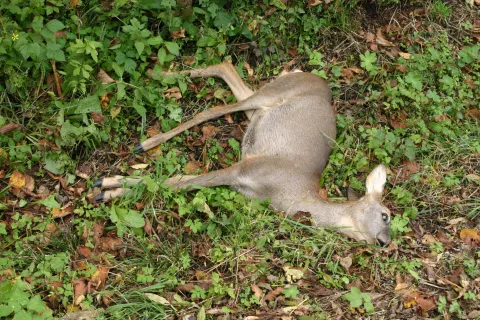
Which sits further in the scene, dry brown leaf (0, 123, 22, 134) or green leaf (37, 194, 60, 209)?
dry brown leaf (0, 123, 22, 134)

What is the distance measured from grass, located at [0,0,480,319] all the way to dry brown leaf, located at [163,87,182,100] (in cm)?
1

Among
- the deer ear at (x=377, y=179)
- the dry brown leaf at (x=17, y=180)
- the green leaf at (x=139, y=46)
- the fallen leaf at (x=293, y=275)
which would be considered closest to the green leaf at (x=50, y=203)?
the dry brown leaf at (x=17, y=180)

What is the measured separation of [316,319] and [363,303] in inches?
18.2

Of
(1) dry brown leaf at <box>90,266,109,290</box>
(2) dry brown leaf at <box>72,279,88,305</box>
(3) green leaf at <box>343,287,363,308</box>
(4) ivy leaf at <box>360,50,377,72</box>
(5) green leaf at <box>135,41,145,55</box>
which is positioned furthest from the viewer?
(4) ivy leaf at <box>360,50,377,72</box>

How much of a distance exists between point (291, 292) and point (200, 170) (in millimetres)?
1550

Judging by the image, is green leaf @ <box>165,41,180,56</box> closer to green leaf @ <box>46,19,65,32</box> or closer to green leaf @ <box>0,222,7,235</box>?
green leaf @ <box>46,19,65,32</box>

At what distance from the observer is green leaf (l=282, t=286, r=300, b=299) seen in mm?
4680

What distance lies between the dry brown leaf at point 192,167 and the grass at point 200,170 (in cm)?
3

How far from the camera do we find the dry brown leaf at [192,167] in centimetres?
556

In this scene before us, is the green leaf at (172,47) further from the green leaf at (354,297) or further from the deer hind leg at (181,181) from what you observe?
the green leaf at (354,297)

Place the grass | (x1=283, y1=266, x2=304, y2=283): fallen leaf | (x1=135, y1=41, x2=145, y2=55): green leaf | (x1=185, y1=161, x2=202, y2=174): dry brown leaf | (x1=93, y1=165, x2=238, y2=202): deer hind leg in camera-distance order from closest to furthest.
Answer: the grass → (x1=283, y1=266, x2=304, y2=283): fallen leaf → (x1=93, y1=165, x2=238, y2=202): deer hind leg → (x1=135, y1=41, x2=145, y2=55): green leaf → (x1=185, y1=161, x2=202, y2=174): dry brown leaf

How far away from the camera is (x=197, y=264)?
484cm

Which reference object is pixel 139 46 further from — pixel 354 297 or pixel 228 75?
pixel 354 297

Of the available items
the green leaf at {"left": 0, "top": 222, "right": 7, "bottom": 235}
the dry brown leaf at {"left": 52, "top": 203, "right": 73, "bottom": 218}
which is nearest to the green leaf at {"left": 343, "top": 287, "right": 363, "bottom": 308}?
the dry brown leaf at {"left": 52, "top": 203, "right": 73, "bottom": 218}
